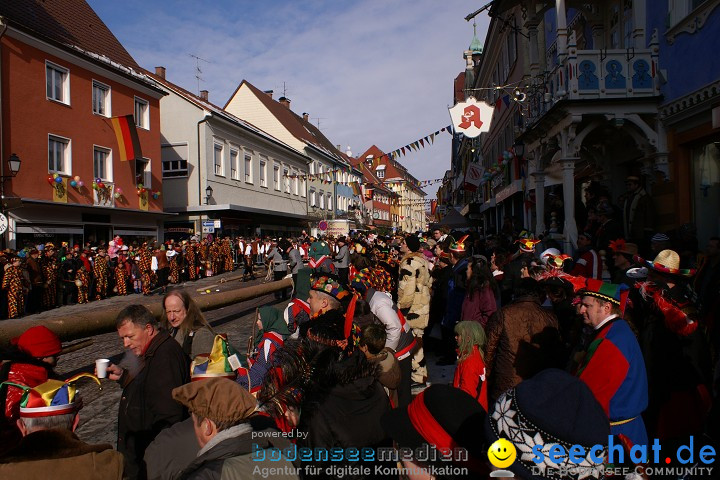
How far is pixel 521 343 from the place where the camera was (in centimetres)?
414

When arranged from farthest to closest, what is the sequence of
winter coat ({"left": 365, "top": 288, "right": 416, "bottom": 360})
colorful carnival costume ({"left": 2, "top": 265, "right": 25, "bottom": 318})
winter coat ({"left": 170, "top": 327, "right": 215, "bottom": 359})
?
colorful carnival costume ({"left": 2, "top": 265, "right": 25, "bottom": 318}) < winter coat ({"left": 365, "top": 288, "right": 416, "bottom": 360}) < winter coat ({"left": 170, "top": 327, "right": 215, "bottom": 359})

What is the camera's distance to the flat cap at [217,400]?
6.98 feet

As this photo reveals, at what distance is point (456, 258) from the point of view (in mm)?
8164

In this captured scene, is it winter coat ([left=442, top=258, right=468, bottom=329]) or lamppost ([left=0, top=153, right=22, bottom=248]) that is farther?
lamppost ([left=0, top=153, right=22, bottom=248])

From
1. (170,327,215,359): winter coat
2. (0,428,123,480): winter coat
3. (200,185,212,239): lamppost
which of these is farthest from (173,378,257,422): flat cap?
(200,185,212,239): lamppost

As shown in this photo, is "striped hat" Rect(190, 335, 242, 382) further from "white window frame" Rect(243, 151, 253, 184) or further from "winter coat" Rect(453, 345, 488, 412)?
"white window frame" Rect(243, 151, 253, 184)

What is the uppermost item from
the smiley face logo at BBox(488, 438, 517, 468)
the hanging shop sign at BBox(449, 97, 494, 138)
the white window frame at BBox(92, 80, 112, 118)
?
the white window frame at BBox(92, 80, 112, 118)

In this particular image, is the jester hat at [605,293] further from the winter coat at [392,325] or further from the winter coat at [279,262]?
the winter coat at [279,262]

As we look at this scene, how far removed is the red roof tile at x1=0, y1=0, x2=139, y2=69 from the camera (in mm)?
17609

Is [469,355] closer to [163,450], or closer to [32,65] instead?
[163,450]

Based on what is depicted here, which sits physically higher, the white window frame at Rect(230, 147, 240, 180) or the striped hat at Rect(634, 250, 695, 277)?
the white window frame at Rect(230, 147, 240, 180)

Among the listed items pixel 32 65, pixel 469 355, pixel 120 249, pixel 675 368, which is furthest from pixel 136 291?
pixel 675 368

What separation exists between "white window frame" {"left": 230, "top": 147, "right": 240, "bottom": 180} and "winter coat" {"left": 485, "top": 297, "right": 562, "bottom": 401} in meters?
29.6

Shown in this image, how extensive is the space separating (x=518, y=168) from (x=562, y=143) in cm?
772
